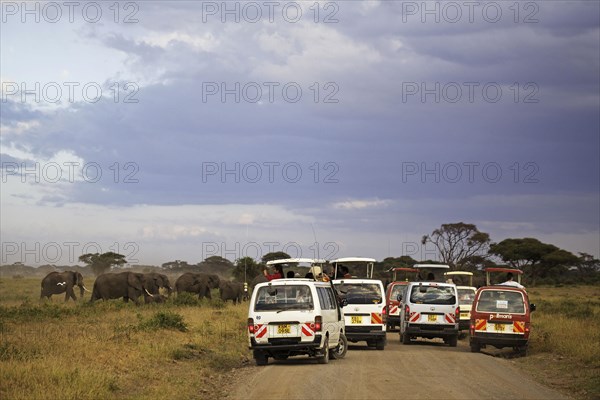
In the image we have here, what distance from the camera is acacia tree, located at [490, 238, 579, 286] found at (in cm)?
9525

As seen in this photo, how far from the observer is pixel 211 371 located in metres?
21.1

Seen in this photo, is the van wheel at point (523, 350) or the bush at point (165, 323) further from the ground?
the bush at point (165, 323)

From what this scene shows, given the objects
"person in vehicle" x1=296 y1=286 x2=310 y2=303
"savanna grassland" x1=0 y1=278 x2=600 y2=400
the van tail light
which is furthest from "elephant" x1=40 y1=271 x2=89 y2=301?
the van tail light

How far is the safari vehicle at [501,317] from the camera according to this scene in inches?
1064

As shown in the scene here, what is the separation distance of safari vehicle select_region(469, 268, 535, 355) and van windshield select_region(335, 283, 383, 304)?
119 inches

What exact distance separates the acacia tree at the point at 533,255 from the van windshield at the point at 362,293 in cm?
6929

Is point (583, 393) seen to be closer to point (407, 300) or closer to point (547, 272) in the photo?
point (407, 300)

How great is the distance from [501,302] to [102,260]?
87583 millimetres

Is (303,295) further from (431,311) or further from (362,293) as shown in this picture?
(431,311)

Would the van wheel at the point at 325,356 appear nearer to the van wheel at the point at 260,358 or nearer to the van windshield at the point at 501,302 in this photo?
the van wheel at the point at 260,358

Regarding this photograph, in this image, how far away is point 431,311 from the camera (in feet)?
98.5

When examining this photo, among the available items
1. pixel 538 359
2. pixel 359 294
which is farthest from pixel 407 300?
pixel 538 359

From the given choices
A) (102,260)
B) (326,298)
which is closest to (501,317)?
(326,298)

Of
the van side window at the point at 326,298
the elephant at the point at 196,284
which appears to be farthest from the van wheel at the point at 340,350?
the elephant at the point at 196,284
